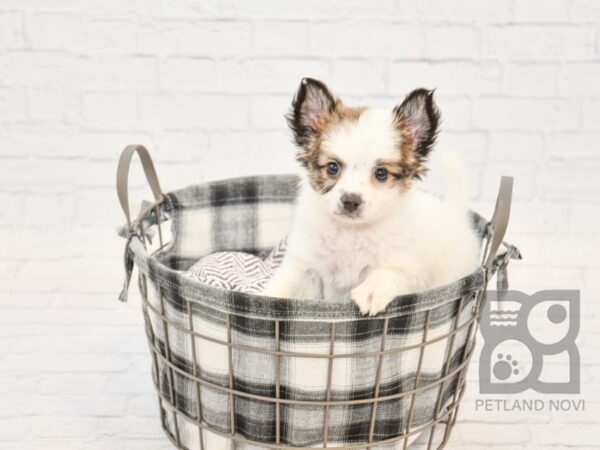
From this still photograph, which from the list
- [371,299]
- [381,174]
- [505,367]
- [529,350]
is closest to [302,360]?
[371,299]

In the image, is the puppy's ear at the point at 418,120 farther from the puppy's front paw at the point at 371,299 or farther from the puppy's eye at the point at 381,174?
the puppy's front paw at the point at 371,299

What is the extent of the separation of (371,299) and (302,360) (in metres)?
0.20

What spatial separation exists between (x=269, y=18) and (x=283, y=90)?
0.27 m

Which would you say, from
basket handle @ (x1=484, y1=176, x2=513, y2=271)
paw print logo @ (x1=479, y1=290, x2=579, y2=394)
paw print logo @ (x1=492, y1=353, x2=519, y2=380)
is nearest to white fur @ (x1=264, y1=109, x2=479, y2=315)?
basket handle @ (x1=484, y1=176, x2=513, y2=271)

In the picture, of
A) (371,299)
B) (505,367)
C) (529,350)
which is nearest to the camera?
(371,299)

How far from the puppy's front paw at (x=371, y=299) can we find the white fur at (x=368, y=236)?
10cm

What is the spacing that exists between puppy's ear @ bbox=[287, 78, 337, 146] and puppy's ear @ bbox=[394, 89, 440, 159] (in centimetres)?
17

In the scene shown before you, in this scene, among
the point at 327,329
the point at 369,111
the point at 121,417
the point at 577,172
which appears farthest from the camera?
the point at 577,172

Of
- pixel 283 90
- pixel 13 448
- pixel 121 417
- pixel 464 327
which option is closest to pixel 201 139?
pixel 283 90

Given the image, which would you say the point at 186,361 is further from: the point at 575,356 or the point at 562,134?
the point at 562,134

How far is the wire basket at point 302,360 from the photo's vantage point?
1.44m

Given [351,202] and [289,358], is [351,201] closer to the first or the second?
[351,202]

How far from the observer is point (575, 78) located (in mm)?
2803

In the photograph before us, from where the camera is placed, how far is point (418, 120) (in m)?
1.70
